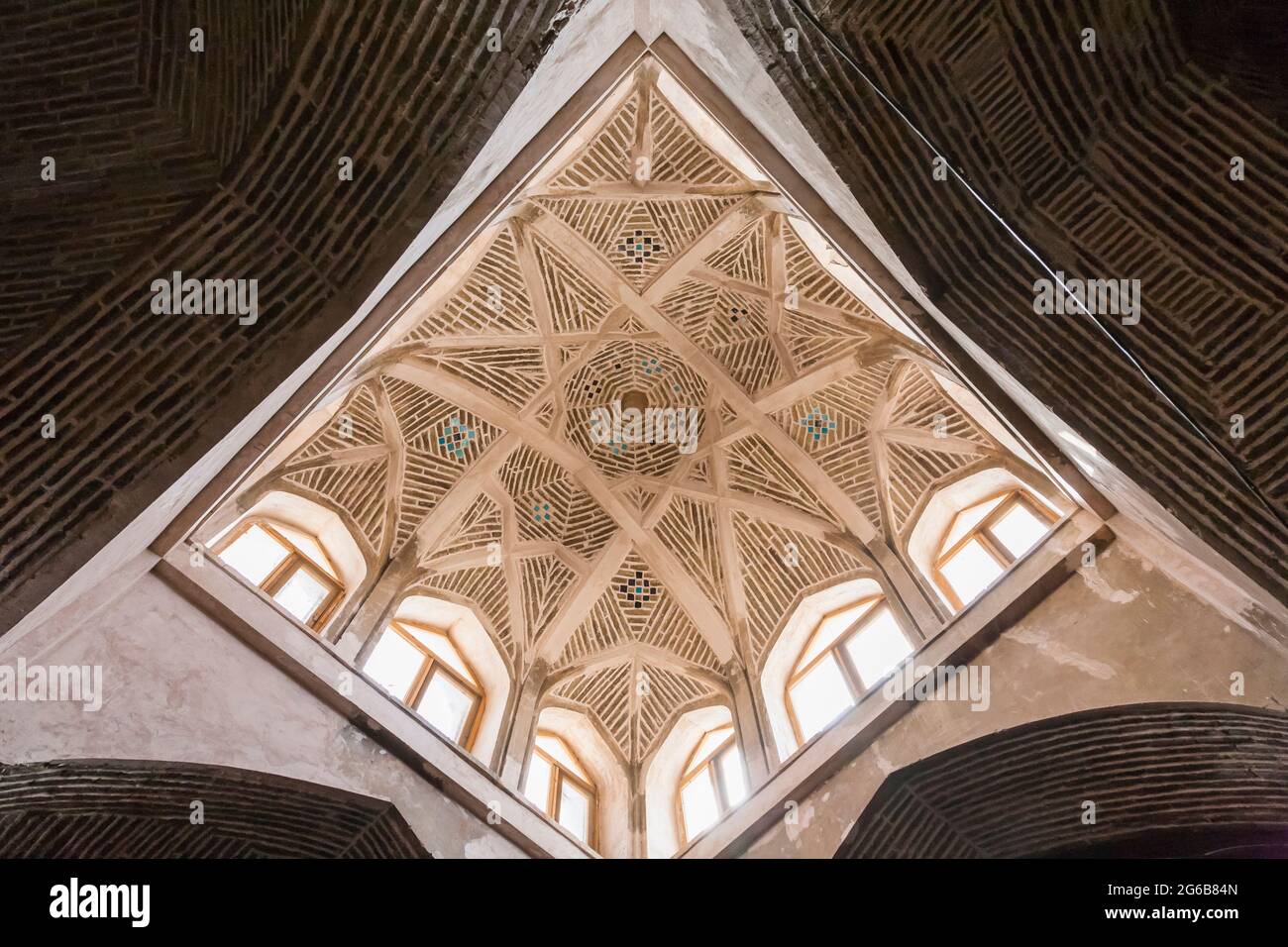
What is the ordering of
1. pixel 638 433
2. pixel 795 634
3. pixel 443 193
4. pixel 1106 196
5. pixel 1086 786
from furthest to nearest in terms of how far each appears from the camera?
pixel 638 433 → pixel 795 634 → pixel 1086 786 → pixel 443 193 → pixel 1106 196

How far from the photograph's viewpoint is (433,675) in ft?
27.9

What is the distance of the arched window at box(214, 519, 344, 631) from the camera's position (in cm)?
740

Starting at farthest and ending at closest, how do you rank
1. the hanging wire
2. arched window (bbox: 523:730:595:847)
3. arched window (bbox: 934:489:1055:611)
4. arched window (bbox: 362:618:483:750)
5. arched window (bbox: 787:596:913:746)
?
arched window (bbox: 523:730:595:847), arched window (bbox: 362:618:483:750), arched window (bbox: 787:596:913:746), arched window (bbox: 934:489:1055:611), the hanging wire

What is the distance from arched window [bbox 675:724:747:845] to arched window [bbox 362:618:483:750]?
2.01 metres

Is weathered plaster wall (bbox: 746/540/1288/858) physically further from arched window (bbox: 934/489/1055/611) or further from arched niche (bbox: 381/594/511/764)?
arched niche (bbox: 381/594/511/764)

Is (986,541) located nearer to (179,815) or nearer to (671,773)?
(671,773)

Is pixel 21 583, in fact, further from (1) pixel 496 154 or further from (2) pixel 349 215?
(1) pixel 496 154

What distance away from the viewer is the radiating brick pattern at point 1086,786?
16.8ft

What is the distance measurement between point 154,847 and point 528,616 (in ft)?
14.9

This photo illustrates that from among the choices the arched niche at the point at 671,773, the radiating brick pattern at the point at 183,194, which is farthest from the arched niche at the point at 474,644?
the radiating brick pattern at the point at 183,194

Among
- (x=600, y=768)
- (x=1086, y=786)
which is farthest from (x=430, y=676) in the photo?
(x=1086, y=786)

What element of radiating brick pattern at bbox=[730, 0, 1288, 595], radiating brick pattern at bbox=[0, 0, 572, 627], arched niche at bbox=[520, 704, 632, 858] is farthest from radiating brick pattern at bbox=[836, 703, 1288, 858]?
radiating brick pattern at bbox=[0, 0, 572, 627]

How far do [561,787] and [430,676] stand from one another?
157cm

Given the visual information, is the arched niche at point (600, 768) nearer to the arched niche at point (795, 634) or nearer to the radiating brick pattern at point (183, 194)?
the arched niche at point (795, 634)
